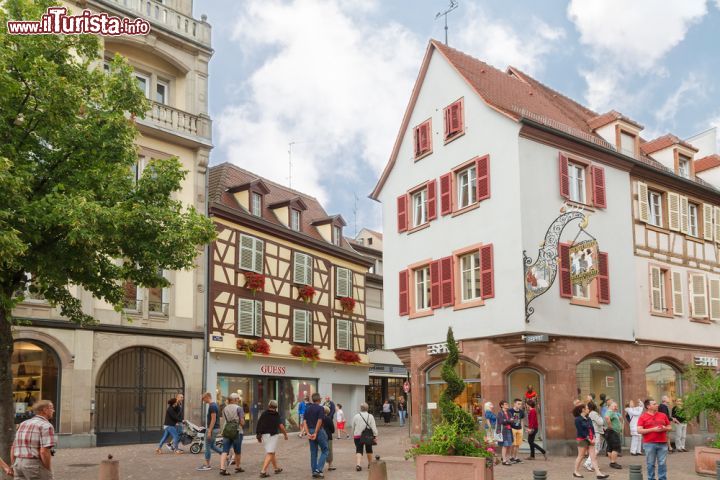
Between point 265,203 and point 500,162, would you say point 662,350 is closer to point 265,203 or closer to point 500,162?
point 500,162

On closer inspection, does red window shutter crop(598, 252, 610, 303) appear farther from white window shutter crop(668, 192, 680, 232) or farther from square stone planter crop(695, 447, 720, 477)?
square stone planter crop(695, 447, 720, 477)

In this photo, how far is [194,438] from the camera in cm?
2255

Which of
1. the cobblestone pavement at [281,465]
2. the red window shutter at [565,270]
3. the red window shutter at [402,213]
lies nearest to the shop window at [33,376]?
the cobblestone pavement at [281,465]

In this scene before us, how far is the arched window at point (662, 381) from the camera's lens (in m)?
25.4

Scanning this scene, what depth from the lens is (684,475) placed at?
17.1 meters

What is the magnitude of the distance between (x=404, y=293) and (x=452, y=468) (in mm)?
14861

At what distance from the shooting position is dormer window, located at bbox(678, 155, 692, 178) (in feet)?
94.7

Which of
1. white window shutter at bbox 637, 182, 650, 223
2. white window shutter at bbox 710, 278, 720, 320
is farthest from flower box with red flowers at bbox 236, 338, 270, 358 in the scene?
white window shutter at bbox 710, 278, 720, 320

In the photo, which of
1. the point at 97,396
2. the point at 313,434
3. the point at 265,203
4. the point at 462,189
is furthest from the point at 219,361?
the point at 313,434

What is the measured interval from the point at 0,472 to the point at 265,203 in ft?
74.6

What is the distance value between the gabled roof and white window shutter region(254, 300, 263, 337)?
51.6ft

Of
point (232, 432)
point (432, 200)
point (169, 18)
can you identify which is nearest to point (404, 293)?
point (432, 200)

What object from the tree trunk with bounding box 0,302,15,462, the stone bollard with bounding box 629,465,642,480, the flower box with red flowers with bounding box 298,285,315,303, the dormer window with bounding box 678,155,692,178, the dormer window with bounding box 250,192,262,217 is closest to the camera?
the stone bollard with bounding box 629,465,642,480

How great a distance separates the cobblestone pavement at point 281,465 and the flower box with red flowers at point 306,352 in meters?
9.10
